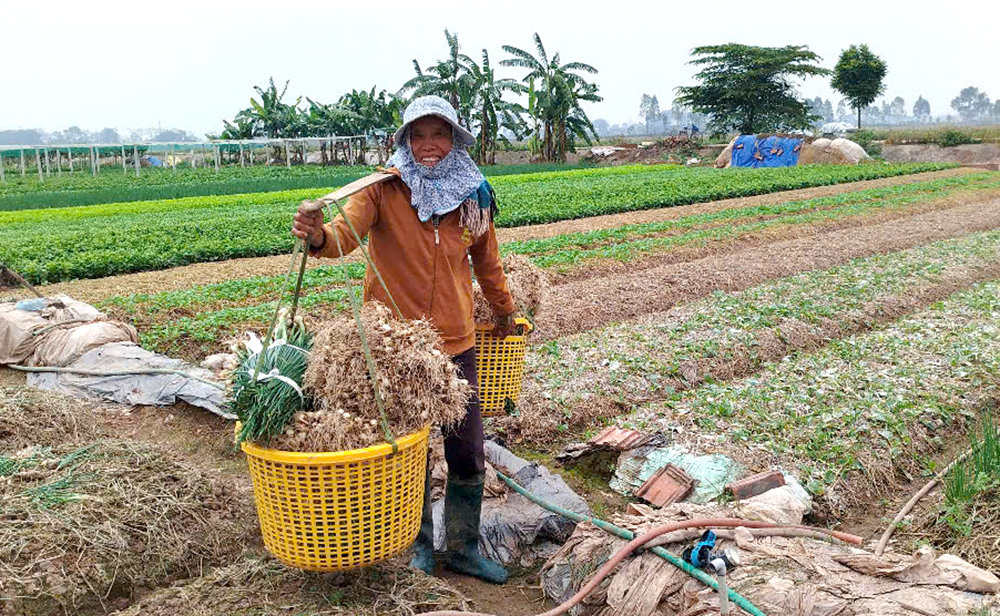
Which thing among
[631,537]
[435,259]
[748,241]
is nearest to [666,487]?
[631,537]

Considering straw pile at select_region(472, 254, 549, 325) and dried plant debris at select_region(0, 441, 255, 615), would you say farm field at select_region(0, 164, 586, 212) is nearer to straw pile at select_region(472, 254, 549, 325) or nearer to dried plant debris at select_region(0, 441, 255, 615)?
dried plant debris at select_region(0, 441, 255, 615)

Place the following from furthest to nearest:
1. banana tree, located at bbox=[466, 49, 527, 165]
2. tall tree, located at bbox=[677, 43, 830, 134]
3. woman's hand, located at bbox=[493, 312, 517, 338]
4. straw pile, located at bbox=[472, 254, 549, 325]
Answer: tall tree, located at bbox=[677, 43, 830, 134] < banana tree, located at bbox=[466, 49, 527, 165] < straw pile, located at bbox=[472, 254, 549, 325] < woman's hand, located at bbox=[493, 312, 517, 338]

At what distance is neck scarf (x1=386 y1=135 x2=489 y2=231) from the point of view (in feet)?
10.7

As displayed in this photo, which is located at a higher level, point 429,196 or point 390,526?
point 429,196

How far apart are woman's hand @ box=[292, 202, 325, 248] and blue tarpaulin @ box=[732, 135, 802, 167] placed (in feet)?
116

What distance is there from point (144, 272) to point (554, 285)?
6115 mm

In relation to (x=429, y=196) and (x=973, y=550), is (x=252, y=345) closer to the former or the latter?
(x=429, y=196)

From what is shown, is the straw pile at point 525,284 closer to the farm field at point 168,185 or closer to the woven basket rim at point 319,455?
the woven basket rim at point 319,455

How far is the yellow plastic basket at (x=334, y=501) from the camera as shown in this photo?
2689 millimetres

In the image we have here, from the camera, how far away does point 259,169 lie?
3603 cm

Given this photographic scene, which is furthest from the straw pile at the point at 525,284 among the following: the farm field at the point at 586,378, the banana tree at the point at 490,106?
the banana tree at the point at 490,106

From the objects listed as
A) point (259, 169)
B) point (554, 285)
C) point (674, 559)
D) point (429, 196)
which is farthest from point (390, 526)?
point (259, 169)

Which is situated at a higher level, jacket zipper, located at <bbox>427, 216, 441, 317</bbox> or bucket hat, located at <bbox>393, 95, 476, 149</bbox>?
bucket hat, located at <bbox>393, 95, 476, 149</bbox>

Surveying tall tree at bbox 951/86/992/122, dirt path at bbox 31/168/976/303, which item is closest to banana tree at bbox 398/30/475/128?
dirt path at bbox 31/168/976/303
